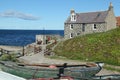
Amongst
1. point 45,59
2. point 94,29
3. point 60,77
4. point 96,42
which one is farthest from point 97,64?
point 94,29

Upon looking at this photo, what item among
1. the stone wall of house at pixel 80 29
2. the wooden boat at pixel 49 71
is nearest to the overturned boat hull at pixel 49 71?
the wooden boat at pixel 49 71

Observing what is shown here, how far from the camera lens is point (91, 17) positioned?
186 ft

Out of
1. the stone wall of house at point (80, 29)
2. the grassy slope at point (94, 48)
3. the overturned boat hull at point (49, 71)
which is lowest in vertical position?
the overturned boat hull at point (49, 71)

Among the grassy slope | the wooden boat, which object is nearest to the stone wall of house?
the grassy slope

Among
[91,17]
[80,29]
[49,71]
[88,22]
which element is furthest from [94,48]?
[91,17]

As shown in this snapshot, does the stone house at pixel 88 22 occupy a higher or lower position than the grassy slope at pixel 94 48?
higher

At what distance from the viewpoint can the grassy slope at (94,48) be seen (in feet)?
107

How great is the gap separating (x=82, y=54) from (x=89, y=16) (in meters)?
23.3

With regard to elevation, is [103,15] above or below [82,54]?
above

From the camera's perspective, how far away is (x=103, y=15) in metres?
55.0

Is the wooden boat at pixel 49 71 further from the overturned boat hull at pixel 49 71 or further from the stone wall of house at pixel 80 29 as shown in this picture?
the stone wall of house at pixel 80 29

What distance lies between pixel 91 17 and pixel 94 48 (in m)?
21.3

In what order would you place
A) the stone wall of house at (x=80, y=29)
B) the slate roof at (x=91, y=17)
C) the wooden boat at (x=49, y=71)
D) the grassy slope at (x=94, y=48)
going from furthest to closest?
the slate roof at (x=91, y=17)
the stone wall of house at (x=80, y=29)
the grassy slope at (x=94, y=48)
the wooden boat at (x=49, y=71)

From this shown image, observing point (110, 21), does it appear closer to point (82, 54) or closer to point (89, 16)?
point (89, 16)
